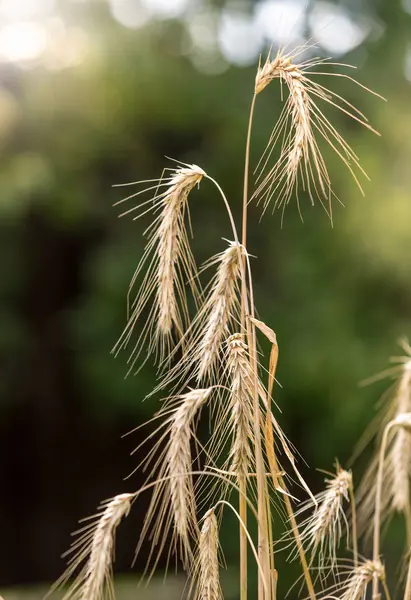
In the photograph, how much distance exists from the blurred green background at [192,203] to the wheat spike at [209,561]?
2.79 m

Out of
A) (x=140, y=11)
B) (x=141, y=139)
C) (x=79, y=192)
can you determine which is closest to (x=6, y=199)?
(x=79, y=192)

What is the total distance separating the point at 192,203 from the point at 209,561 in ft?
10.4

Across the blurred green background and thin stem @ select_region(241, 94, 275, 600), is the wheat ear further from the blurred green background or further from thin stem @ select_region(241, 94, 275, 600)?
the blurred green background

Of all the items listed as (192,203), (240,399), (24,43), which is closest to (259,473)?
(240,399)

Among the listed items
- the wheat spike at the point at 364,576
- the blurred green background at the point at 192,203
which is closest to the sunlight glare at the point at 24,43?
the blurred green background at the point at 192,203

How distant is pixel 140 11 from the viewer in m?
3.66

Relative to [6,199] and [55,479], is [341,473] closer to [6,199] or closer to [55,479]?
[6,199]

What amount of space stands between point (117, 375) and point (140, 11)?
1.71m

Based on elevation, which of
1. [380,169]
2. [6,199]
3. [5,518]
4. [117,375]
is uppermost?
[380,169]

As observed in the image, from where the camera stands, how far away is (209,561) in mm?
564

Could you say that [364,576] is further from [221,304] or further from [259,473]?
[221,304]

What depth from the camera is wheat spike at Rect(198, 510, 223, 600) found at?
0.56m

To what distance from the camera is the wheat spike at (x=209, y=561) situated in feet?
1.83

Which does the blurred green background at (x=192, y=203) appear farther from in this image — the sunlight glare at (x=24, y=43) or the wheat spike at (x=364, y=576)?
the wheat spike at (x=364, y=576)
